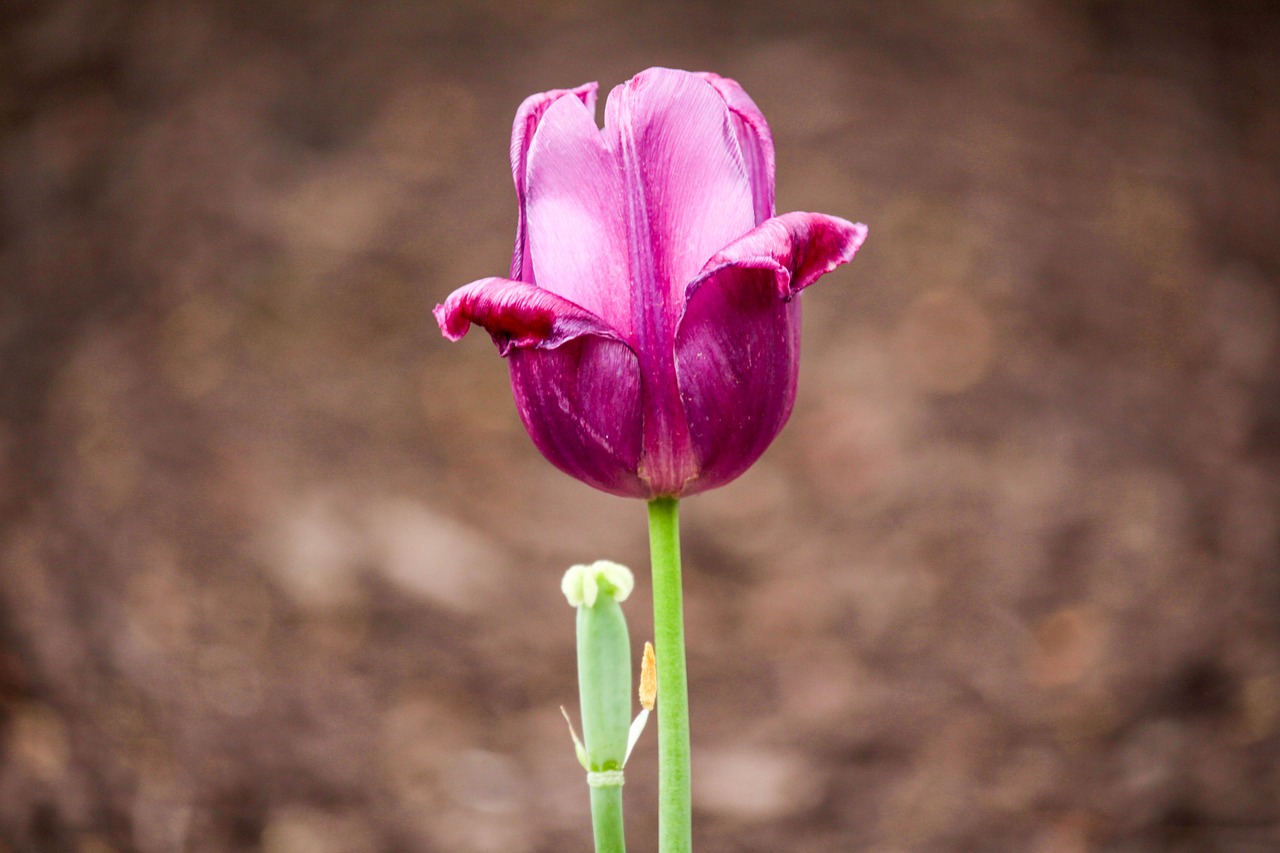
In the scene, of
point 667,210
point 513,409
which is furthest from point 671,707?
point 513,409

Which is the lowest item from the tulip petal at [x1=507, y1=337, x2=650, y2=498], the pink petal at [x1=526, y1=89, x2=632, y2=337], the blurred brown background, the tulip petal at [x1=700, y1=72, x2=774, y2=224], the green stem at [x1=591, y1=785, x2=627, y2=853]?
the green stem at [x1=591, y1=785, x2=627, y2=853]

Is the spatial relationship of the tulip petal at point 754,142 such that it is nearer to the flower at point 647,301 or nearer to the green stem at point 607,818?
the flower at point 647,301

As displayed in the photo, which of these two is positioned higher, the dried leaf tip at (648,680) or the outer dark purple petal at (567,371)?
the outer dark purple petal at (567,371)

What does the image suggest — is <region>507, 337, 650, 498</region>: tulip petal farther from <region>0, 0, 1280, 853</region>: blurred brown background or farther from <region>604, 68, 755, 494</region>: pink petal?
<region>0, 0, 1280, 853</region>: blurred brown background

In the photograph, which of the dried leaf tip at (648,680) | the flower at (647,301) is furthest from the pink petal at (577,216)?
the dried leaf tip at (648,680)

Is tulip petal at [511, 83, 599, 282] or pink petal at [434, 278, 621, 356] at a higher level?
tulip petal at [511, 83, 599, 282]

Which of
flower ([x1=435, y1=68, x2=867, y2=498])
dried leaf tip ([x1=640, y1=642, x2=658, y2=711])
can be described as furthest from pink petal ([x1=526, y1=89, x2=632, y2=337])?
dried leaf tip ([x1=640, y1=642, x2=658, y2=711])

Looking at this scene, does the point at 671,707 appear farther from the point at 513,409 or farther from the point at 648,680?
the point at 513,409
